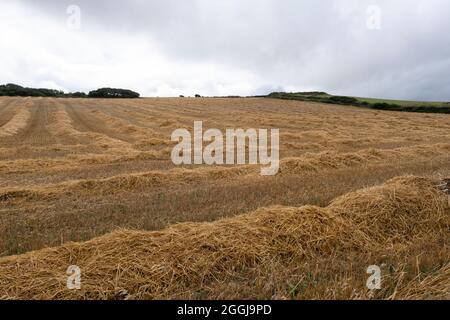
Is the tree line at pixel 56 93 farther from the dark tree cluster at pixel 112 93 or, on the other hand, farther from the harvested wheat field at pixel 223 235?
the harvested wheat field at pixel 223 235

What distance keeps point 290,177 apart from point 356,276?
18.4 ft

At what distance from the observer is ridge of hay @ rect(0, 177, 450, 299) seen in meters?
3.68

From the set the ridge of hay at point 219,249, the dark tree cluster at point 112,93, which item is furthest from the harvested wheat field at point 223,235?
the dark tree cluster at point 112,93

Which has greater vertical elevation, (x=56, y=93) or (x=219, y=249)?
(x=56, y=93)

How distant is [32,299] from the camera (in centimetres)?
346

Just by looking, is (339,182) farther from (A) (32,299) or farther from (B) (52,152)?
(B) (52,152)

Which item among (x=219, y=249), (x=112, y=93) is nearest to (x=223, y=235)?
(x=219, y=249)

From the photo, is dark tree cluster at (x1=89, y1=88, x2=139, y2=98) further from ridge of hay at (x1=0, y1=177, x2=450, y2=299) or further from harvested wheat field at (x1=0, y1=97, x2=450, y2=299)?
ridge of hay at (x1=0, y1=177, x2=450, y2=299)

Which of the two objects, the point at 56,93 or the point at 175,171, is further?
the point at 56,93

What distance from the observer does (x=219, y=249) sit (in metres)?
4.38

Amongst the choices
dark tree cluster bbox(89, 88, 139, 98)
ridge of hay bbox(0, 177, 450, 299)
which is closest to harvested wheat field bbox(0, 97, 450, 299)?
ridge of hay bbox(0, 177, 450, 299)

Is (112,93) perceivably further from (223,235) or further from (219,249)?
(219,249)

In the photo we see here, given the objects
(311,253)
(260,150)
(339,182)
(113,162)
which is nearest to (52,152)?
(113,162)

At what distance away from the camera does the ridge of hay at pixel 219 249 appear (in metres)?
3.68
